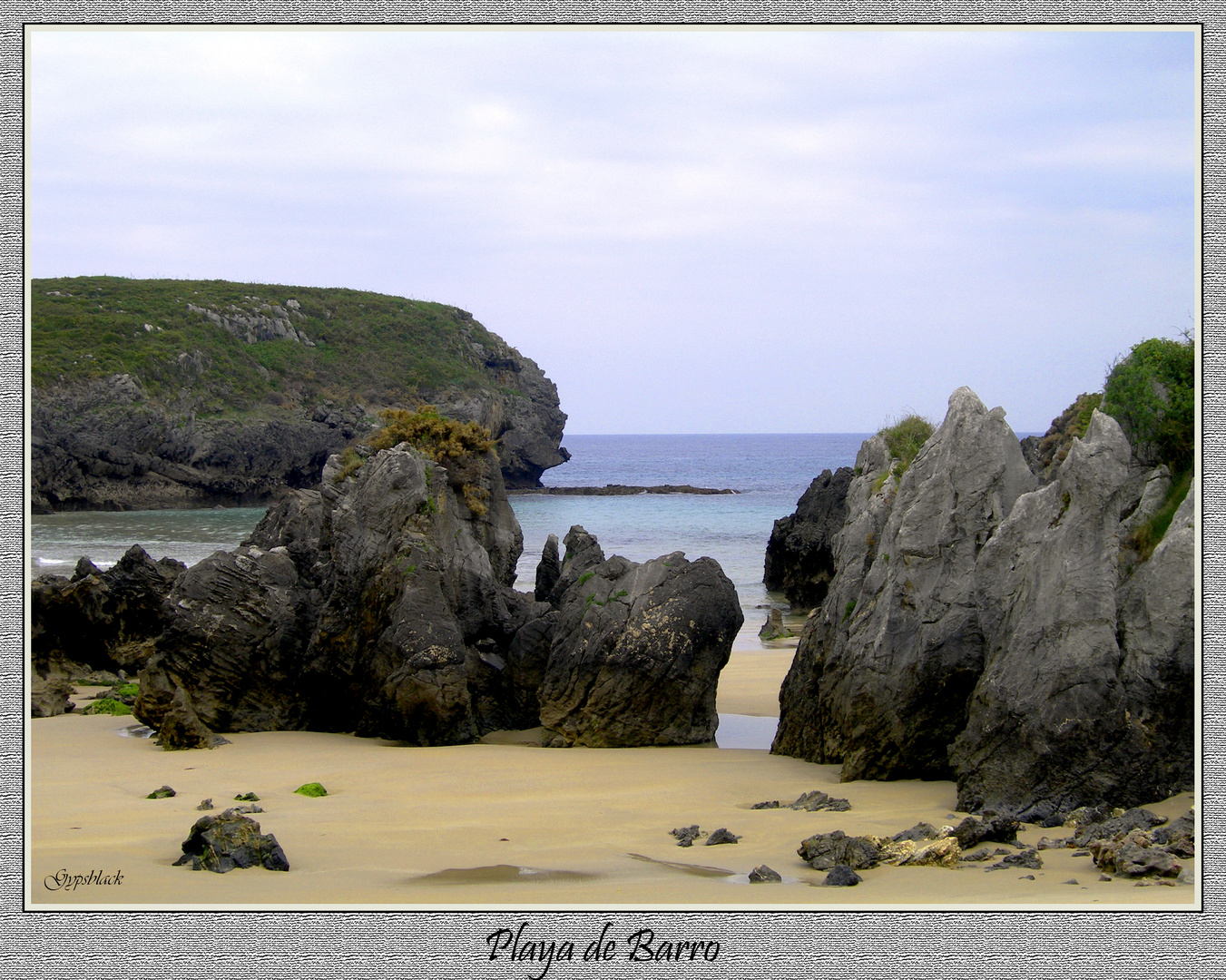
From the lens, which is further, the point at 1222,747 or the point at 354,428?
the point at 354,428

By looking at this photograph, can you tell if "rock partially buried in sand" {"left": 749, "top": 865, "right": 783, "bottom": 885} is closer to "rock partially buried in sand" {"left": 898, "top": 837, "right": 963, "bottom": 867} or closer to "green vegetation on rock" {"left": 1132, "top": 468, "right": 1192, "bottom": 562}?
"rock partially buried in sand" {"left": 898, "top": 837, "right": 963, "bottom": 867}

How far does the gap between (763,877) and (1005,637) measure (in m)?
2.95

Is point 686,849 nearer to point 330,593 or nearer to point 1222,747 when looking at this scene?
point 1222,747

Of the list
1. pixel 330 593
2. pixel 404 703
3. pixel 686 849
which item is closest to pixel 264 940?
pixel 686 849

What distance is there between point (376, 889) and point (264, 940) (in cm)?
111

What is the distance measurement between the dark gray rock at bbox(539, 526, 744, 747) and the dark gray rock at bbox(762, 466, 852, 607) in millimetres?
14461

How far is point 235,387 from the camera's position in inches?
→ 2790

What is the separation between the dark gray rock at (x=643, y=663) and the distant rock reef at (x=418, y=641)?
1 cm

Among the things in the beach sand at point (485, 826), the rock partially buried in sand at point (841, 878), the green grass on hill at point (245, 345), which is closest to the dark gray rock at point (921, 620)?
the beach sand at point (485, 826)

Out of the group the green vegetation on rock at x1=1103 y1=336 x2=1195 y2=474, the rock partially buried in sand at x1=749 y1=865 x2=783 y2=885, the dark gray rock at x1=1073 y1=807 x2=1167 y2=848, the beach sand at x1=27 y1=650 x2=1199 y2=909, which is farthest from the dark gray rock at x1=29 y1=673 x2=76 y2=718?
the green vegetation on rock at x1=1103 y1=336 x2=1195 y2=474

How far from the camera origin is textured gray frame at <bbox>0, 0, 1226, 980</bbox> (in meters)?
4.35

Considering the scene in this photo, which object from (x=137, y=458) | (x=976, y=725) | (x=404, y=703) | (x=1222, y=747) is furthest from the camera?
(x=137, y=458)

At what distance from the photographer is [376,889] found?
5.46m

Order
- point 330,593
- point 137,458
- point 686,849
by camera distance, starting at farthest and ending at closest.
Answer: point 137,458
point 330,593
point 686,849
